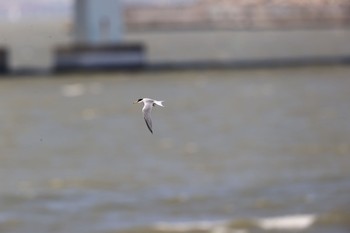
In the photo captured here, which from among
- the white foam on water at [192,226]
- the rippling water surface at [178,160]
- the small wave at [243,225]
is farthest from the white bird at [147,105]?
the white foam on water at [192,226]

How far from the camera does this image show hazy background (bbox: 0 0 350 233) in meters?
19.4

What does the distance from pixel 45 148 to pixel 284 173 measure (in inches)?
302

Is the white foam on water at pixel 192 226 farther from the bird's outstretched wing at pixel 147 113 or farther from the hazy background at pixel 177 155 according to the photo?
the bird's outstretched wing at pixel 147 113

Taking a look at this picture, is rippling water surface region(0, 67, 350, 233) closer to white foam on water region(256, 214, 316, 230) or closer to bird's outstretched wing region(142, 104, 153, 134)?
white foam on water region(256, 214, 316, 230)

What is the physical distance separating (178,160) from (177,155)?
89 cm

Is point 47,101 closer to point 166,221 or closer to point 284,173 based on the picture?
point 284,173

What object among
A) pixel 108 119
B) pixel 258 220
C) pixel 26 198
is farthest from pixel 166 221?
pixel 108 119

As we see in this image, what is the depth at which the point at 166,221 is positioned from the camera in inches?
749

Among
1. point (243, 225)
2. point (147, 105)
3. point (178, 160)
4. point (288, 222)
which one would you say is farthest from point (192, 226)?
point (147, 105)

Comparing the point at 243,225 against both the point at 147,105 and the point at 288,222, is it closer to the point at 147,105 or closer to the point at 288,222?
the point at 288,222

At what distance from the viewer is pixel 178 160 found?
27.1 meters

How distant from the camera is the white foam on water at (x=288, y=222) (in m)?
18.0

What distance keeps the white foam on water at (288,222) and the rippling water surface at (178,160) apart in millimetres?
28

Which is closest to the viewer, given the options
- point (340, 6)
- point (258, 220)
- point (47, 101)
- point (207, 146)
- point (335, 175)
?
point (258, 220)
